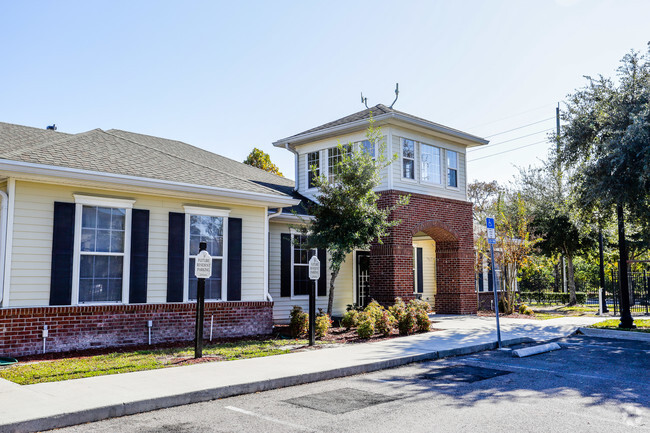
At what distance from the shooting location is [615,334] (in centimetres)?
1459

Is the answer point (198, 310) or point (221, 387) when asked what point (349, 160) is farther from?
point (221, 387)

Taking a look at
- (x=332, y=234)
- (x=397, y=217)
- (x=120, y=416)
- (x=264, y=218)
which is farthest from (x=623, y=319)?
(x=120, y=416)

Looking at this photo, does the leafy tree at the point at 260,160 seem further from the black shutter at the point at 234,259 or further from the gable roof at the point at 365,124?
the black shutter at the point at 234,259

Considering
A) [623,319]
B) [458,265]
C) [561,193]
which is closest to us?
[623,319]

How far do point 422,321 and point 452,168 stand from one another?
23.8 feet

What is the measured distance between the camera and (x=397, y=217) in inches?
664

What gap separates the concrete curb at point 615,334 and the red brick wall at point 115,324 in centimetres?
921

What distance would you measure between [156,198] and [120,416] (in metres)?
6.37

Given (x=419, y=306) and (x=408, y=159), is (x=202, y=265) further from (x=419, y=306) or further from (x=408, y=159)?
(x=408, y=159)

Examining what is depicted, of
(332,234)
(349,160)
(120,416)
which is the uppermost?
(349,160)

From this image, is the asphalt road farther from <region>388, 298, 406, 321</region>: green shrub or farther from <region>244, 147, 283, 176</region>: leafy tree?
<region>244, 147, 283, 176</region>: leafy tree

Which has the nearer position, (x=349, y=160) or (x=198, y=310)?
(x=198, y=310)

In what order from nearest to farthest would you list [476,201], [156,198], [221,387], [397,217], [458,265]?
[221,387]
[156,198]
[397,217]
[458,265]
[476,201]

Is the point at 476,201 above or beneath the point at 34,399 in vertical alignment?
above
